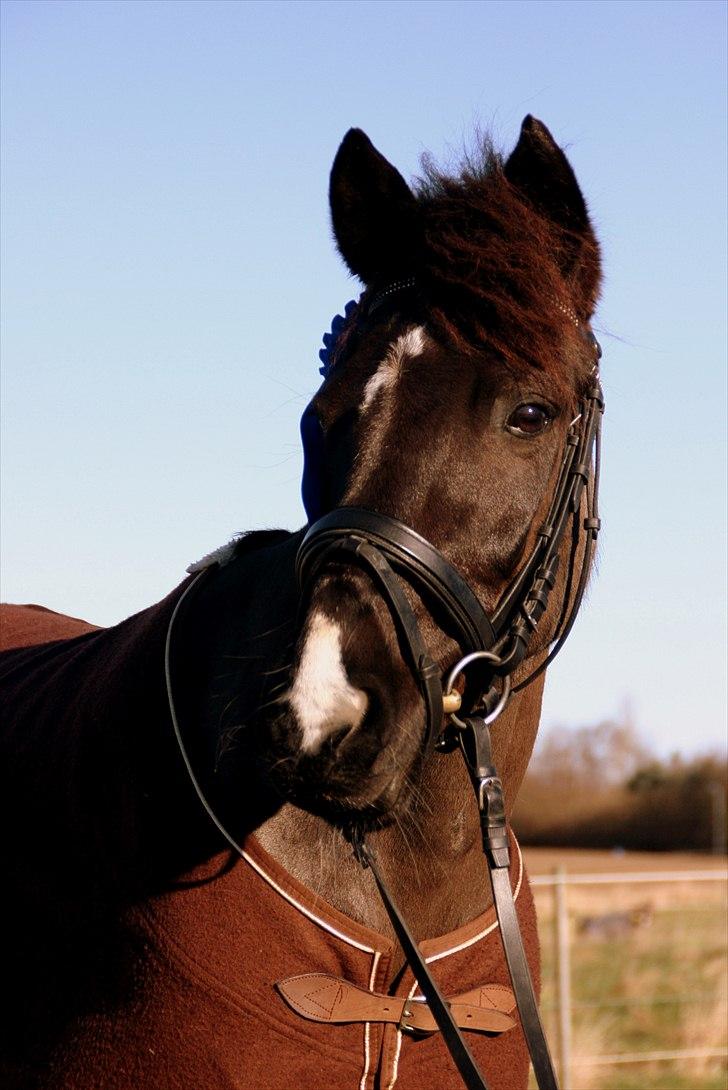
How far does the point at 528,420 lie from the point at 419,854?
1068 mm

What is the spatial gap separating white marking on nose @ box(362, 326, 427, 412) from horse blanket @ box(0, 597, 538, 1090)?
923mm

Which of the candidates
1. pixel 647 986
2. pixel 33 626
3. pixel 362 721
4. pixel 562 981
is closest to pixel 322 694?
pixel 362 721

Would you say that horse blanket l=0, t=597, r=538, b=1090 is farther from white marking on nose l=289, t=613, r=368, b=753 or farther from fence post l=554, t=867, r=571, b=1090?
fence post l=554, t=867, r=571, b=1090

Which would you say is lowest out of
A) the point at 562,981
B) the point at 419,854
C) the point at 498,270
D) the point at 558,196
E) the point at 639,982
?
the point at 639,982

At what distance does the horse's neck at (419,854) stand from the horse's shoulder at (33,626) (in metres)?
2.10

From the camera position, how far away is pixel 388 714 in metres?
2.38

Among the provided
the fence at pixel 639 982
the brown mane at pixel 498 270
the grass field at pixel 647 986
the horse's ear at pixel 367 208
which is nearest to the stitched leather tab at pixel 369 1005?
the brown mane at pixel 498 270

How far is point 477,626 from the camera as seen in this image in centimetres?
260

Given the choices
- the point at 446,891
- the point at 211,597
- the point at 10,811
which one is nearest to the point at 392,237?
the point at 211,597

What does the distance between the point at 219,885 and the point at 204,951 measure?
147mm

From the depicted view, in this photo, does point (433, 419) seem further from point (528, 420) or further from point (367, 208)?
point (367, 208)

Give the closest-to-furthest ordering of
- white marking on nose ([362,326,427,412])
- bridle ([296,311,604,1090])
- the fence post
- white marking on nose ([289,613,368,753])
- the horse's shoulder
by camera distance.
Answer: white marking on nose ([289,613,368,753]), bridle ([296,311,604,1090]), white marking on nose ([362,326,427,412]), the horse's shoulder, the fence post

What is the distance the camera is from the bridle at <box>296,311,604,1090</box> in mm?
2473

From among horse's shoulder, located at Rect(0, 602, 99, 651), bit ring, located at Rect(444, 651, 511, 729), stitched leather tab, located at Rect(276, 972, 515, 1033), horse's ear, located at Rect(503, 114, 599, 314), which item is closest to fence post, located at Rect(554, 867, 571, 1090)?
horse's shoulder, located at Rect(0, 602, 99, 651)
